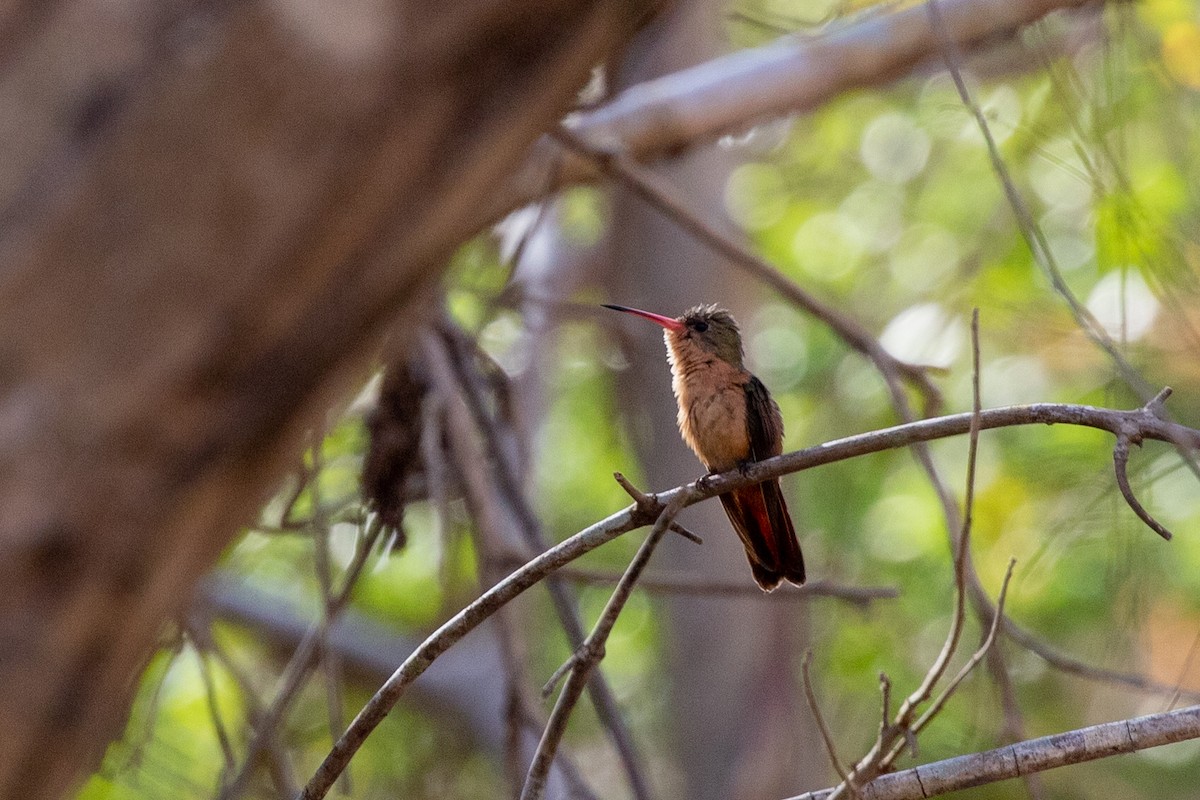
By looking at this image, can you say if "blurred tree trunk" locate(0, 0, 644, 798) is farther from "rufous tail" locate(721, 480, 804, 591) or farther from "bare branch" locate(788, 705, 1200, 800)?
"rufous tail" locate(721, 480, 804, 591)

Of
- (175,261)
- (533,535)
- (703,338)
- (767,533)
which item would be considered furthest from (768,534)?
(175,261)

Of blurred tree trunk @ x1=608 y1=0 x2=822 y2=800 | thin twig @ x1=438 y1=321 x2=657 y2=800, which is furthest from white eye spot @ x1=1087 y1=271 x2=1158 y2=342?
thin twig @ x1=438 y1=321 x2=657 y2=800

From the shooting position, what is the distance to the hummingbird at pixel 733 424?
173 inches

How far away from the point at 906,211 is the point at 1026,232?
28.9 ft

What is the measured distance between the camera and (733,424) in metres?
4.72

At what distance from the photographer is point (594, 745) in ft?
33.9

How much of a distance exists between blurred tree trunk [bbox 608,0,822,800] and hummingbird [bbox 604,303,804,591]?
2439mm

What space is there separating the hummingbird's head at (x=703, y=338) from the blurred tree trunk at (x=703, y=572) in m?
2.36

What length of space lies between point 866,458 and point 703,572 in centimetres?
196

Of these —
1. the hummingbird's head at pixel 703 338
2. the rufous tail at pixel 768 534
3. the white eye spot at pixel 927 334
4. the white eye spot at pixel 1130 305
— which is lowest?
the rufous tail at pixel 768 534

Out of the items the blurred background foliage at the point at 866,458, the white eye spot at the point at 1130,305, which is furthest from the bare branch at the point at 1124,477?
the white eye spot at the point at 1130,305

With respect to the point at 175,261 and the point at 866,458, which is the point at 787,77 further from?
the point at 175,261

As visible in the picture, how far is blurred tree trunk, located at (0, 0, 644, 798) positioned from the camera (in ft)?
3.72

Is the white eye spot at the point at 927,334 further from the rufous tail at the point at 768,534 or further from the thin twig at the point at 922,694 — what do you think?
the thin twig at the point at 922,694
